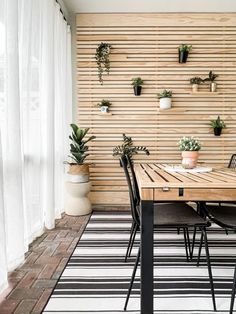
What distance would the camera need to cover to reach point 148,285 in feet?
5.95

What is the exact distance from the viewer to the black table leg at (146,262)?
5.95 ft

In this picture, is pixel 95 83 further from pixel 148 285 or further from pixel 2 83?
pixel 148 285

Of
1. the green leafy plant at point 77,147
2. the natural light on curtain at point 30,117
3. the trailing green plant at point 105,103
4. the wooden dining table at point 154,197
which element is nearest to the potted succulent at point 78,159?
the green leafy plant at point 77,147

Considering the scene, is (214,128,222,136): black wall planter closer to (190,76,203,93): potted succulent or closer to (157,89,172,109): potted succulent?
(190,76,203,93): potted succulent

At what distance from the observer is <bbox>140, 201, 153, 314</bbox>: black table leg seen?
1.81 m

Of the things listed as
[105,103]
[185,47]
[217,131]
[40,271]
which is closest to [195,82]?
[185,47]

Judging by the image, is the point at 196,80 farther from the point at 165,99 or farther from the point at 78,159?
the point at 78,159

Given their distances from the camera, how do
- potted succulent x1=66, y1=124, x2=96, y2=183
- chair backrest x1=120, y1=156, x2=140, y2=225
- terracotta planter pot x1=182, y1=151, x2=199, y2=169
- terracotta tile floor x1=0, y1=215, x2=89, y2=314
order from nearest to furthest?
1. terracotta tile floor x1=0, y1=215, x2=89, y2=314
2. chair backrest x1=120, y1=156, x2=140, y2=225
3. terracotta planter pot x1=182, y1=151, x2=199, y2=169
4. potted succulent x1=66, y1=124, x2=96, y2=183

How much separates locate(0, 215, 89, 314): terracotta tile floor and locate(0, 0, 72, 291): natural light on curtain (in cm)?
10

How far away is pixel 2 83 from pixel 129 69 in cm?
286

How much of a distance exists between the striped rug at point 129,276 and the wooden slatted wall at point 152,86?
5.46 feet

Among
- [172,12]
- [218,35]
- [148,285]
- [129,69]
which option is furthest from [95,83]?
[148,285]

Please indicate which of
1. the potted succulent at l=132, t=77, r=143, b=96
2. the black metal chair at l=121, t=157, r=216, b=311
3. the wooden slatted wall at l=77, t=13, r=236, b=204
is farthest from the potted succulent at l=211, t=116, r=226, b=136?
the black metal chair at l=121, t=157, r=216, b=311

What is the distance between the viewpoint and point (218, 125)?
4.78 m
